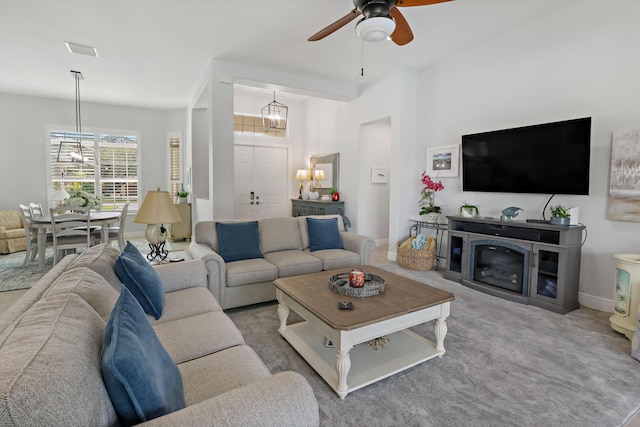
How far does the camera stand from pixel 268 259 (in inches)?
136

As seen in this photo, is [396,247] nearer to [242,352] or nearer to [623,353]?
[623,353]

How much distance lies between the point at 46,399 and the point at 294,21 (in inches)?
154

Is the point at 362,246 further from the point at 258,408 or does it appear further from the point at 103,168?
the point at 103,168

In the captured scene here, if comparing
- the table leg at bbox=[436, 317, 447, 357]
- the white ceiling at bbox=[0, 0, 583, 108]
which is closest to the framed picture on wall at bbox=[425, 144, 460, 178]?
the white ceiling at bbox=[0, 0, 583, 108]

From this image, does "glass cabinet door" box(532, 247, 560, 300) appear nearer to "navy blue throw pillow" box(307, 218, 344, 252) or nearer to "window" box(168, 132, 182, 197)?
"navy blue throw pillow" box(307, 218, 344, 252)

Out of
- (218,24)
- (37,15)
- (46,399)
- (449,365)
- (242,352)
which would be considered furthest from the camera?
(218,24)

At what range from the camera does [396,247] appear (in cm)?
521

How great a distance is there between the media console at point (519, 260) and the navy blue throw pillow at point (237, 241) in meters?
2.55

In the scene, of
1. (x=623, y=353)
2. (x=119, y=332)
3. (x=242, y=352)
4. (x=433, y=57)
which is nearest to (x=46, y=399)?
(x=119, y=332)

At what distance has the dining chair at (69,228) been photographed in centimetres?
415

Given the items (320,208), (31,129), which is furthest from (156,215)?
(31,129)

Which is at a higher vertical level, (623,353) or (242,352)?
(242,352)

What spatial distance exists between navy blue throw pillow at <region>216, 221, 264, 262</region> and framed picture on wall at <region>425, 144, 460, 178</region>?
295 centimetres

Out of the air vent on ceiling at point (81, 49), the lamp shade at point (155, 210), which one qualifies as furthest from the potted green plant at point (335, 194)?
the air vent on ceiling at point (81, 49)
